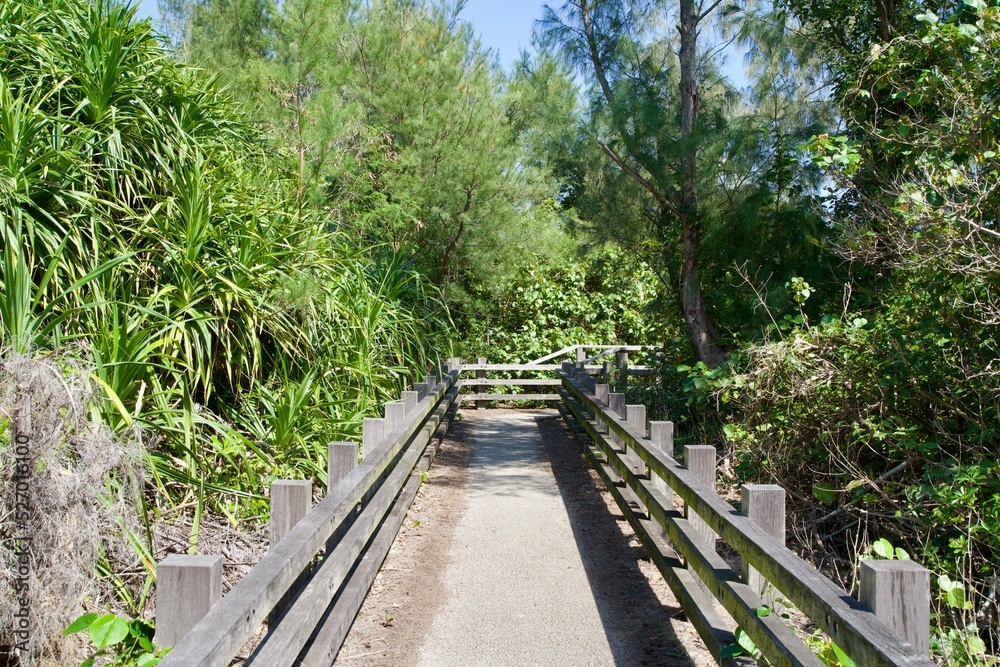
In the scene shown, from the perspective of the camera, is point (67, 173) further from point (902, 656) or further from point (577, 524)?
point (902, 656)

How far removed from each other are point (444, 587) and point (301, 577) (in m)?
1.77

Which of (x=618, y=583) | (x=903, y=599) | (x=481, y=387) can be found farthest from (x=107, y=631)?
(x=481, y=387)

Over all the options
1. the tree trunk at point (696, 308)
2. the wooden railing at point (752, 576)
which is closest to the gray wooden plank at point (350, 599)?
the wooden railing at point (752, 576)

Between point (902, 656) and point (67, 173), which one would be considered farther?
point (67, 173)

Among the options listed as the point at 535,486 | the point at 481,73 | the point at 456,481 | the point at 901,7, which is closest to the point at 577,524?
the point at 535,486

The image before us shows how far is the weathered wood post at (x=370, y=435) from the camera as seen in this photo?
200 inches

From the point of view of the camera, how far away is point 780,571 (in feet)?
10.2

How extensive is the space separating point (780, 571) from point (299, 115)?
623 centimetres

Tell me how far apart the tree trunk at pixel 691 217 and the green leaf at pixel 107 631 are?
7.54 m

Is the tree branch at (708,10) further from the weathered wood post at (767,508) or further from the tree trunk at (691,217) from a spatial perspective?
the weathered wood post at (767,508)

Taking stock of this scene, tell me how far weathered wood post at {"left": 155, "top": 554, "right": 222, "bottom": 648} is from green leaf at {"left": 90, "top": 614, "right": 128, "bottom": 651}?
0.78 meters

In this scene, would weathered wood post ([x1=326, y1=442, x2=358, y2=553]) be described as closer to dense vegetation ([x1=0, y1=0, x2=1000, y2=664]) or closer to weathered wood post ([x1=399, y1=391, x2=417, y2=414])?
dense vegetation ([x1=0, y1=0, x2=1000, y2=664])

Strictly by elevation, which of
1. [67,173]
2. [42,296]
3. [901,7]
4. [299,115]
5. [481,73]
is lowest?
[42,296]

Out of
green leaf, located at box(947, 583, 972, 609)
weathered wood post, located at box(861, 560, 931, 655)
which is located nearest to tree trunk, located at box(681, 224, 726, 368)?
green leaf, located at box(947, 583, 972, 609)
